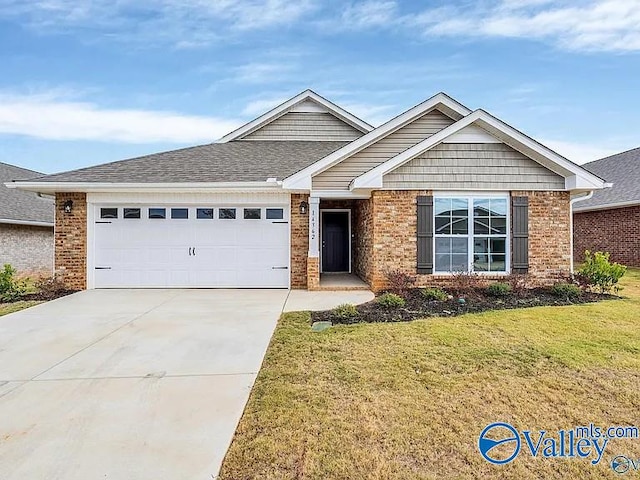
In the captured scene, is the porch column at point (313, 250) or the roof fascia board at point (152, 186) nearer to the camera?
the roof fascia board at point (152, 186)

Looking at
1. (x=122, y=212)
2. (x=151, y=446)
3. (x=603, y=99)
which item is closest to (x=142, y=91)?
(x=122, y=212)

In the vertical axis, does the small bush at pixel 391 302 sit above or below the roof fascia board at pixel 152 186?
below

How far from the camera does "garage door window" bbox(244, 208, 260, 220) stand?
10.6 m

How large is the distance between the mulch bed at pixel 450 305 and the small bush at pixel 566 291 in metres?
0.08

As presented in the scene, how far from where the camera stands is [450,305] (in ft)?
26.1

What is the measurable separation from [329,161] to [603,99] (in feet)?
46.5

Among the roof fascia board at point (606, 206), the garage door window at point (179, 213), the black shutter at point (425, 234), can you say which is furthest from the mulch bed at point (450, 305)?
the roof fascia board at point (606, 206)

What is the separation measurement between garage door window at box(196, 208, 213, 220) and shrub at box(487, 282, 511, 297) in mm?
7094

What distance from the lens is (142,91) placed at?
56.9ft

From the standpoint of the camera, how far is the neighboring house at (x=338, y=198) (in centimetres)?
927

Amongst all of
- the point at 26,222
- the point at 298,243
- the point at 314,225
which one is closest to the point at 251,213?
the point at 298,243

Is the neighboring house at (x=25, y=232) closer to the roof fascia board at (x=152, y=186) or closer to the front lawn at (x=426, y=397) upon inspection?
the roof fascia board at (x=152, y=186)

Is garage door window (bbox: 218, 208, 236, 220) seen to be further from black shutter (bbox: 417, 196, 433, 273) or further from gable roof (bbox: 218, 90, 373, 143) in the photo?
gable roof (bbox: 218, 90, 373, 143)

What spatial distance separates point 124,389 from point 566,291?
8714 millimetres
